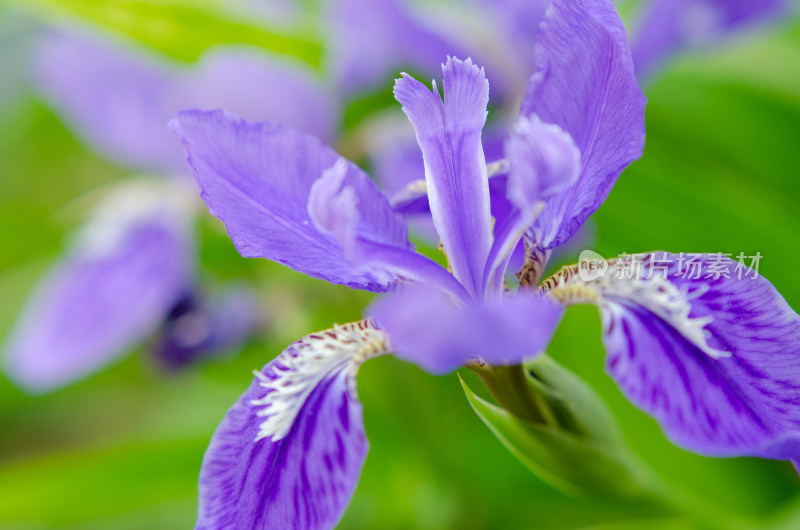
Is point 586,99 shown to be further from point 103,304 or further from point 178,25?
point 103,304

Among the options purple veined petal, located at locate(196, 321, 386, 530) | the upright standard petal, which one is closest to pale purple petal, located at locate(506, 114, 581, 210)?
the upright standard petal

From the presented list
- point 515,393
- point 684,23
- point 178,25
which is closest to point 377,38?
point 178,25

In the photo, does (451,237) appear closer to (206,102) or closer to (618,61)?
(618,61)

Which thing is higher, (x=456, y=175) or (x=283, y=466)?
(x=456, y=175)

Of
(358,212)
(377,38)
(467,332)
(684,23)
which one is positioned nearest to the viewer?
(467,332)

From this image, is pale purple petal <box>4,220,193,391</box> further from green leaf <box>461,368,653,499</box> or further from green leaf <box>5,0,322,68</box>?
green leaf <box>461,368,653,499</box>

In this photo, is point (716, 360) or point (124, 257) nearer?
point (716, 360)

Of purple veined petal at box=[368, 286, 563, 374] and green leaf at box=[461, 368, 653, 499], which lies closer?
purple veined petal at box=[368, 286, 563, 374]
